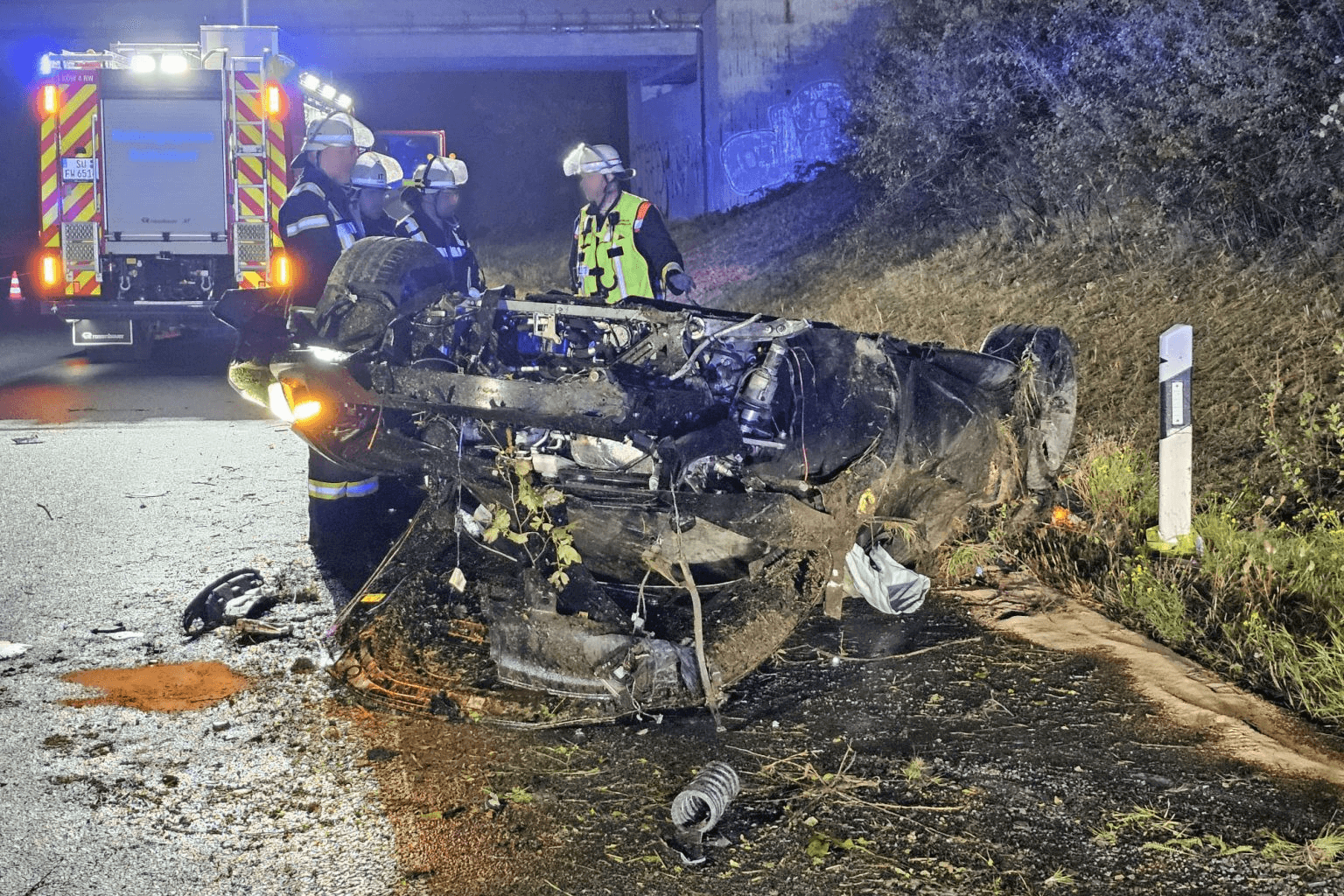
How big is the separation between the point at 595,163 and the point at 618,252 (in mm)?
520

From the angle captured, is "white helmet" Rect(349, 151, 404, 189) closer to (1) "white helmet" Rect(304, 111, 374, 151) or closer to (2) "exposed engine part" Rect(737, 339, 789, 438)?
(1) "white helmet" Rect(304, 111, 374, 151)

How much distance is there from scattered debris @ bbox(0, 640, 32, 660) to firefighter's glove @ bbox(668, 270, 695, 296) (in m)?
3.61

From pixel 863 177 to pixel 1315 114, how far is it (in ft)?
29.0

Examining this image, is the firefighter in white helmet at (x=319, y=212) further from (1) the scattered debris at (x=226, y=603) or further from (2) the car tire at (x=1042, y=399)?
(2) the car tire at (x=1042, y=399)

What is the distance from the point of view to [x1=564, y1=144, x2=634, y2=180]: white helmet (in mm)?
6914

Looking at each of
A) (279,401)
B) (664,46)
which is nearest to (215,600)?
(279,401)

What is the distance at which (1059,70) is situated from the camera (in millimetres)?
11266

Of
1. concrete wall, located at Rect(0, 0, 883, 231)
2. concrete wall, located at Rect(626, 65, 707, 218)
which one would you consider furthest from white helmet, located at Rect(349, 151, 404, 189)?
concrete wall, located at Rect(626, 65, 707, 218)

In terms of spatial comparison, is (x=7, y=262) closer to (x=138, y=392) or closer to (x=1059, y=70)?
(x=138, y=392)

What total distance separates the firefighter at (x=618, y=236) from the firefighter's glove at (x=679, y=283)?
59 mm

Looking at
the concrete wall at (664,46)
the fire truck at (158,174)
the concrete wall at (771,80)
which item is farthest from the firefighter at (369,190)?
the concrete wall at (771,80)

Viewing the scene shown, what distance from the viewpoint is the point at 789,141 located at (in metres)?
Result: 22.6

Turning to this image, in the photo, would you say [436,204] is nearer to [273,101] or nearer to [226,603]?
[226,603]

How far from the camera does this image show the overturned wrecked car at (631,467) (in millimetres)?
3943
